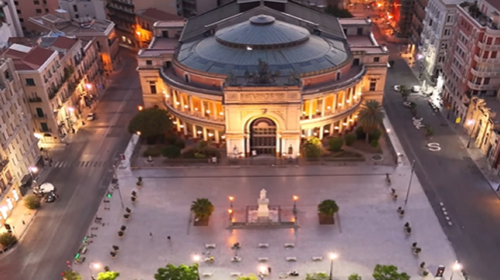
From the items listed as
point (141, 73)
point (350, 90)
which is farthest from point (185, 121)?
point (350, 90)

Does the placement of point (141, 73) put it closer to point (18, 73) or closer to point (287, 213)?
point (18, 73)

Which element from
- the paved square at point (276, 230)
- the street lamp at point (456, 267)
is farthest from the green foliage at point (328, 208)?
the street lamp at point (456, 267)

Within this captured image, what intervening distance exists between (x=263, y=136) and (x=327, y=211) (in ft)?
90.1

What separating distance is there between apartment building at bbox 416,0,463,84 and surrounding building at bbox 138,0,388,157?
27.8 metres

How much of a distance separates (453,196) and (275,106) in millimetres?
41483

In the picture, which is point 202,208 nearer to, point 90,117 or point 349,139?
point 349,139

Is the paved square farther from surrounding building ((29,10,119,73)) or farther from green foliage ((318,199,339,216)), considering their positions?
surrounding building ((29,10,119,73))

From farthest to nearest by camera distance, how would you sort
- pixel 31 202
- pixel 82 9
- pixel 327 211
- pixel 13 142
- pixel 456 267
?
1. pixel 82 9
2. pixel 13 142
3. pixel 31 202
4. pixel 327 211
5. pixel 456 267

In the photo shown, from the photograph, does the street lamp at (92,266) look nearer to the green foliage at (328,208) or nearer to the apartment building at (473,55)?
the green foliage at (328,208)

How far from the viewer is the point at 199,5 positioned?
169m

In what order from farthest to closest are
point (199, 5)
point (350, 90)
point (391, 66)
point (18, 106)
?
point (199, 5) < point (391, 66) < point (350, 90) < point (18, 106)

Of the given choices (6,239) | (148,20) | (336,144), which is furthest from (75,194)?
(148,20)

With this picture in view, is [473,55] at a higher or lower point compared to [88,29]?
higher

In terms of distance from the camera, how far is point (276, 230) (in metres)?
83.9
